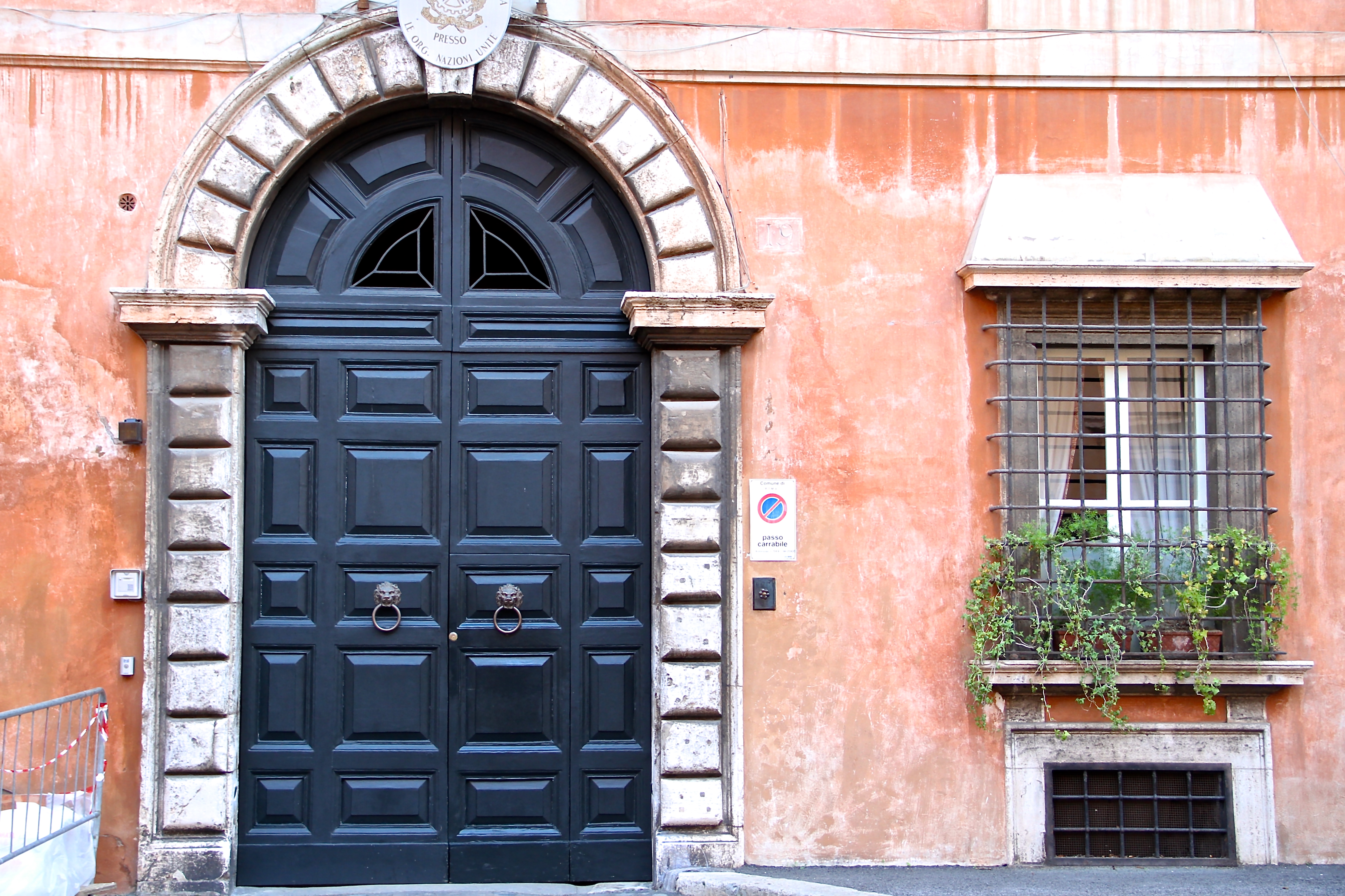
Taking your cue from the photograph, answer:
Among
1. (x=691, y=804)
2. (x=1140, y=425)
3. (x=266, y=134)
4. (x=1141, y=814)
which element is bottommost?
(x=1141, y=814)

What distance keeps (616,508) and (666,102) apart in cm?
215

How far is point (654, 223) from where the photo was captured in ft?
18.7

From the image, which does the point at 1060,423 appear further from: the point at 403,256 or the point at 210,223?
the point at 210,223

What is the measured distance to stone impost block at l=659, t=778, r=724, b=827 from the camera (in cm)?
552

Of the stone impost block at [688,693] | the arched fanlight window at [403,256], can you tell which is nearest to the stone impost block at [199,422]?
the arched fanlight window at [403,256]

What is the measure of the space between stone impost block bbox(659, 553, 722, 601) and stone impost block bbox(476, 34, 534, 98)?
100 inches

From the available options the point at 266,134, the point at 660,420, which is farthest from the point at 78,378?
the point at 660,420

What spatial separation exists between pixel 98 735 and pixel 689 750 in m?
2.90

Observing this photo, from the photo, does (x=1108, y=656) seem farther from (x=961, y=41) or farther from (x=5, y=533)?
(x=5, y=533)

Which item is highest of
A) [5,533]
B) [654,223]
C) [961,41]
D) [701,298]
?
[961,41]

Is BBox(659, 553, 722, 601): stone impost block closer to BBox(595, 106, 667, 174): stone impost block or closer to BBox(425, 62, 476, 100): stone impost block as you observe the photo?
BBox(595, 106, 667, 174): stone impost block

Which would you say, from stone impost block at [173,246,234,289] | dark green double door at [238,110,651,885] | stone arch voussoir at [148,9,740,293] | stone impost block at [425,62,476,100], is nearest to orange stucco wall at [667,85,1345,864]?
stone arch voussoir at [148,9,740,293]

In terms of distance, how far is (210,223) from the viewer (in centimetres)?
553

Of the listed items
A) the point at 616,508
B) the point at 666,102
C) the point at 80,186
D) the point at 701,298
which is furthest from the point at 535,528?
the point at 80,186
